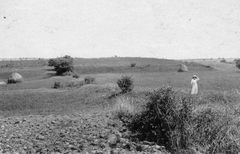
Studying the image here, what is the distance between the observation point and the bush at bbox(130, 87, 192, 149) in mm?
9958

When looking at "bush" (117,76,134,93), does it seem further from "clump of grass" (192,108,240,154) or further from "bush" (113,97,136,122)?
"clump of grass" (192,108,240,154)

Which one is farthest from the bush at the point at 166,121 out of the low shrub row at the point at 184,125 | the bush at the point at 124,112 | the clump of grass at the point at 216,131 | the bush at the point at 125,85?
the bush at the point at 125,85

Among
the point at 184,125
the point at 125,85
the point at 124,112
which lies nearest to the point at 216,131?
the point at 184,125

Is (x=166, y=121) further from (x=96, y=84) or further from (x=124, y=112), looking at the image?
(x=96, y=84)

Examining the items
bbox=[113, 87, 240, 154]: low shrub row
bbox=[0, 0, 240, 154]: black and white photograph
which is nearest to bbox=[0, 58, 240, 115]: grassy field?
bbox=[0, 0, 240, 154]: black and white photograph

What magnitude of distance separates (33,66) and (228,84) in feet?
129

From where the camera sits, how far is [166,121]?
10477mm

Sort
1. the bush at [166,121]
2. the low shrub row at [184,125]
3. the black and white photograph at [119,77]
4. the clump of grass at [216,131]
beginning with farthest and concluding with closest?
the black and white photograph at [119,77], the bush at [166,121], the low shrub row at [184,125], the clump of grass at [216,131]

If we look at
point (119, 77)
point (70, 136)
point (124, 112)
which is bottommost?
point (70, 136)

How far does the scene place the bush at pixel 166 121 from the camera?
996cm

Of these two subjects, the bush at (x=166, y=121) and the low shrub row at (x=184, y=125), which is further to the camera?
the bush at (x=166, y=121)

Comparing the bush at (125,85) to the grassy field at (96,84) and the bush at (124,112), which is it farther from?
the bush at (124,112)

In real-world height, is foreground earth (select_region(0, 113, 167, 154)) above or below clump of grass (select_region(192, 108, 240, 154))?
below
